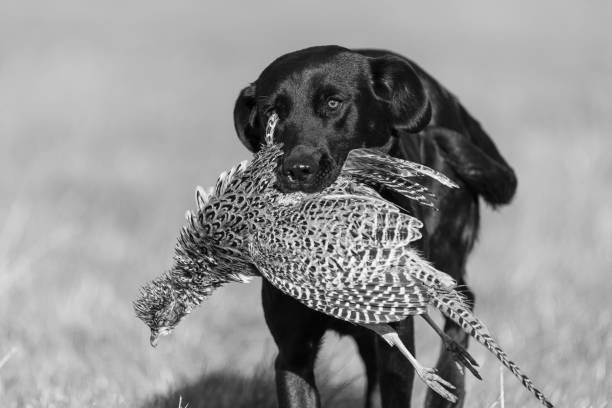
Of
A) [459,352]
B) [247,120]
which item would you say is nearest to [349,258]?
[459,352]

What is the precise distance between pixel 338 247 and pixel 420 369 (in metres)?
0.44

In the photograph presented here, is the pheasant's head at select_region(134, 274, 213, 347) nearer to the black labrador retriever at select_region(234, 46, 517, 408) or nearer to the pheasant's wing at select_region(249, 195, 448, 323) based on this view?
the black labrador retriever at select_region(234, 46, 517, 408)

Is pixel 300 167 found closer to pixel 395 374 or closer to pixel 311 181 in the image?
pixel 311 181

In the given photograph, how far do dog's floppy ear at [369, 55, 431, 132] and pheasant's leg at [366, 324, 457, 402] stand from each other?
862 millimetres

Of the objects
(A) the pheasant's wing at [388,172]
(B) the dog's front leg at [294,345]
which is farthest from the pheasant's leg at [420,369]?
(B) the dog's front leg at [294,345]

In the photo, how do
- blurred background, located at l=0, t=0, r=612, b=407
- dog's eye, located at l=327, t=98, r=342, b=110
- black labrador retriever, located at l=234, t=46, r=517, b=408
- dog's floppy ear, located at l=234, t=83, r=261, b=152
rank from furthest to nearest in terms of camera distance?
blurred background, located at l=0, t=0, r=612, b=407, dog's floppy ear, located at l=234, t=83, r=261, b=152, dog's eye, located at l=327, t=98, r=342, b=110, black labrador retriever, located at l=234, t=46, r=517, b=408

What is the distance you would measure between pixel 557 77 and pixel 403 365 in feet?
31.4

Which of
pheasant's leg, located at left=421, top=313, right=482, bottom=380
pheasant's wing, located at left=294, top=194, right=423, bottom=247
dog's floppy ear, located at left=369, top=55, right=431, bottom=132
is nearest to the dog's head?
dog's floppy ear, located at left=369, top=55, right=431, bottom=132

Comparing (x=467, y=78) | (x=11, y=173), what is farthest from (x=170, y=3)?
(x=11, y=173)

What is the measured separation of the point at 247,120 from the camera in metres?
4.73

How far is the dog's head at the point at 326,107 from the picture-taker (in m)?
4.07

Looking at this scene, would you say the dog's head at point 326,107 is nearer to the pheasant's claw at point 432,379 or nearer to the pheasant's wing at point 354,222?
the pheasant's wing at point 354,222

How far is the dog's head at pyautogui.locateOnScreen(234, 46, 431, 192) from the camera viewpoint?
4.07 metres

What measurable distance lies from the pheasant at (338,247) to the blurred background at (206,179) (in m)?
1.19
